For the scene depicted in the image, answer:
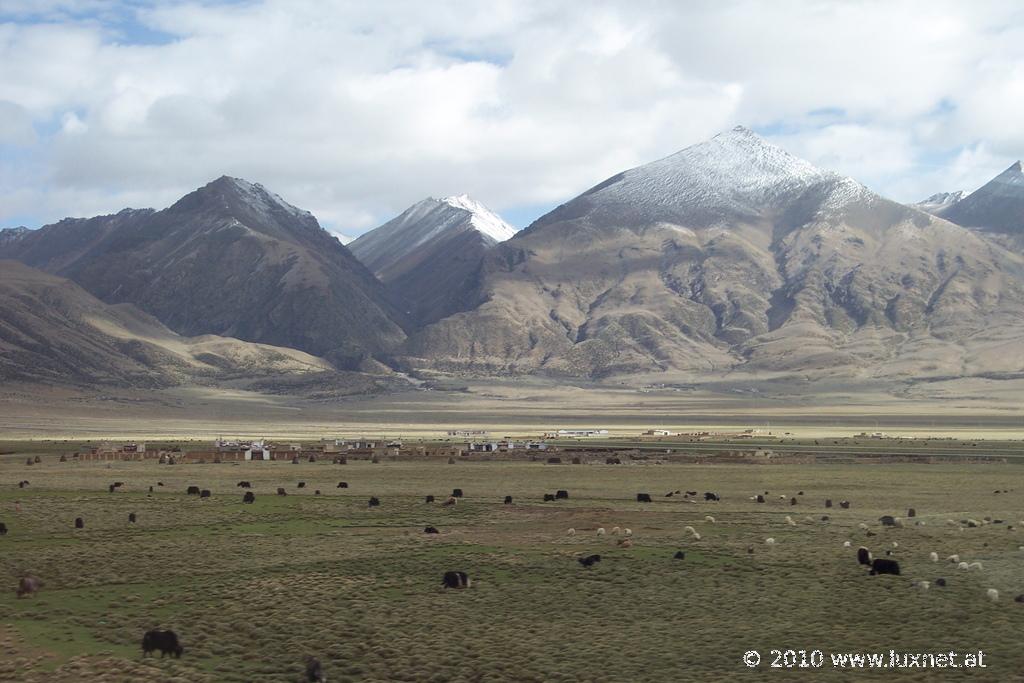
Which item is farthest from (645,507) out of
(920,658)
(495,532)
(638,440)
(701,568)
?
(638,440)

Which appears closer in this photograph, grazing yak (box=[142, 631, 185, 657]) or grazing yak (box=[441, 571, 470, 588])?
grazing yak (box=[142, 631, 185, 657])

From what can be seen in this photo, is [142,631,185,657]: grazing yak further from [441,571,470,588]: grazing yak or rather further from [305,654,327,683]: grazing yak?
[441,571,470,588]: grazing yak

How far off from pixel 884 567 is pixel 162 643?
21146mm

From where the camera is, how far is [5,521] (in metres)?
44.7

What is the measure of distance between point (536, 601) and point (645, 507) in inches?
928

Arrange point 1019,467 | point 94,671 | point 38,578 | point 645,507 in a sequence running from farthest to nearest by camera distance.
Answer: point 1019,467 < point 645,507 < point 38,578 < point 94,671

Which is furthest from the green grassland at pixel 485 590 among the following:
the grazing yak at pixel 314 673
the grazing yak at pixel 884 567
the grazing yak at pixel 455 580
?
the grazing yak at pixel 455 580

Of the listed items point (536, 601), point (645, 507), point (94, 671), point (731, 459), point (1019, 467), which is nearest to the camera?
point (94, 671)

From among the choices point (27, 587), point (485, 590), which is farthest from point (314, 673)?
point (27, 587)

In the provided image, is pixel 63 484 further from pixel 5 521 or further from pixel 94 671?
pixel 94 671

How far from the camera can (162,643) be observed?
24688 mm

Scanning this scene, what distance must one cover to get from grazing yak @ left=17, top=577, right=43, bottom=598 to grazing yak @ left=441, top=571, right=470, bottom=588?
11.9 metres

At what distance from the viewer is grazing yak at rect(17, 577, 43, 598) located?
3027 cm

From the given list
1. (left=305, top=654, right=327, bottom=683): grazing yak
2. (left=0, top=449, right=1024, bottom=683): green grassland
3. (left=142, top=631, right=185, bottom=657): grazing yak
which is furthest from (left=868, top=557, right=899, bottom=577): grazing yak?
(left=142, top=631, right=185, bottom=657): grazing yak
